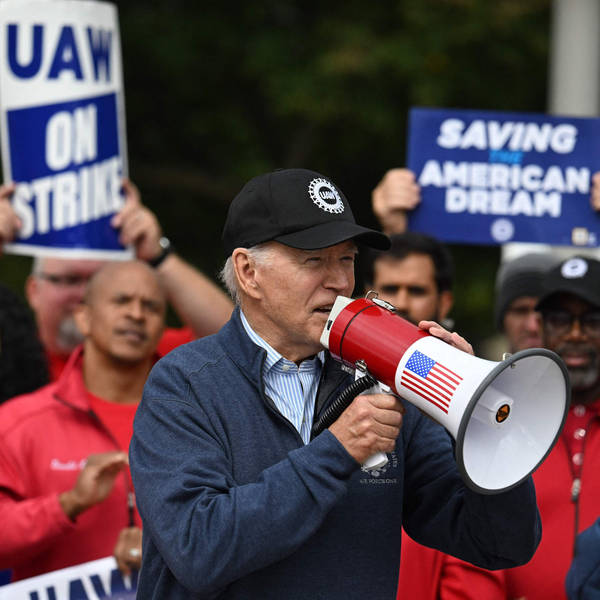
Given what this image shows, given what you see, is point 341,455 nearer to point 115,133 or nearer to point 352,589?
point 352,589

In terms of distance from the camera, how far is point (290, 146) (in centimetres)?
977

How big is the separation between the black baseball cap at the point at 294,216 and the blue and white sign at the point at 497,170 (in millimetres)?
2454

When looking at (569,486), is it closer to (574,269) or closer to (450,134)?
(574,269)

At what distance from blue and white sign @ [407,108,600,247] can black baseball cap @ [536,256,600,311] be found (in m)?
0.60

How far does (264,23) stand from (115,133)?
180 inches

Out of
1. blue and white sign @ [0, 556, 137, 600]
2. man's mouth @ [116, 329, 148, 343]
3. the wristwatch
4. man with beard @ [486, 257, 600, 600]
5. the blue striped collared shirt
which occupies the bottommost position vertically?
blue and white sign @ [0, 556, 137, 600]

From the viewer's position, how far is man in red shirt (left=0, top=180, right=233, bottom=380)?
5059 mm

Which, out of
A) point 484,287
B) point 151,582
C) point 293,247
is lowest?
point 484,287

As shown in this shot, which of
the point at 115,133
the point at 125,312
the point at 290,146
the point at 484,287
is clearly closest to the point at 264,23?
the point at 290,146

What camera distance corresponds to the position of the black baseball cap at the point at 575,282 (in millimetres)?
4258

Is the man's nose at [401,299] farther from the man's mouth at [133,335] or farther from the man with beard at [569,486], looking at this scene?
the man's mouth at [133,335]

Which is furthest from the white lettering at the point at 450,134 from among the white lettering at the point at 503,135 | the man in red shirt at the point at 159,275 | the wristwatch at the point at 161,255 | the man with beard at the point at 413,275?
the wristwatch at the point at 161,255

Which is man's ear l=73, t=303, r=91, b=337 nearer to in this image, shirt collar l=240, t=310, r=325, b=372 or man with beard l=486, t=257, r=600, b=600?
man with beard l=486, t=257, r=600, b=600

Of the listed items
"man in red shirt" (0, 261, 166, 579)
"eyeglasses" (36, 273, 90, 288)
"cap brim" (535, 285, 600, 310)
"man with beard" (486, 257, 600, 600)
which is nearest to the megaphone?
"man with beard" (486, 257, 600, 600)
